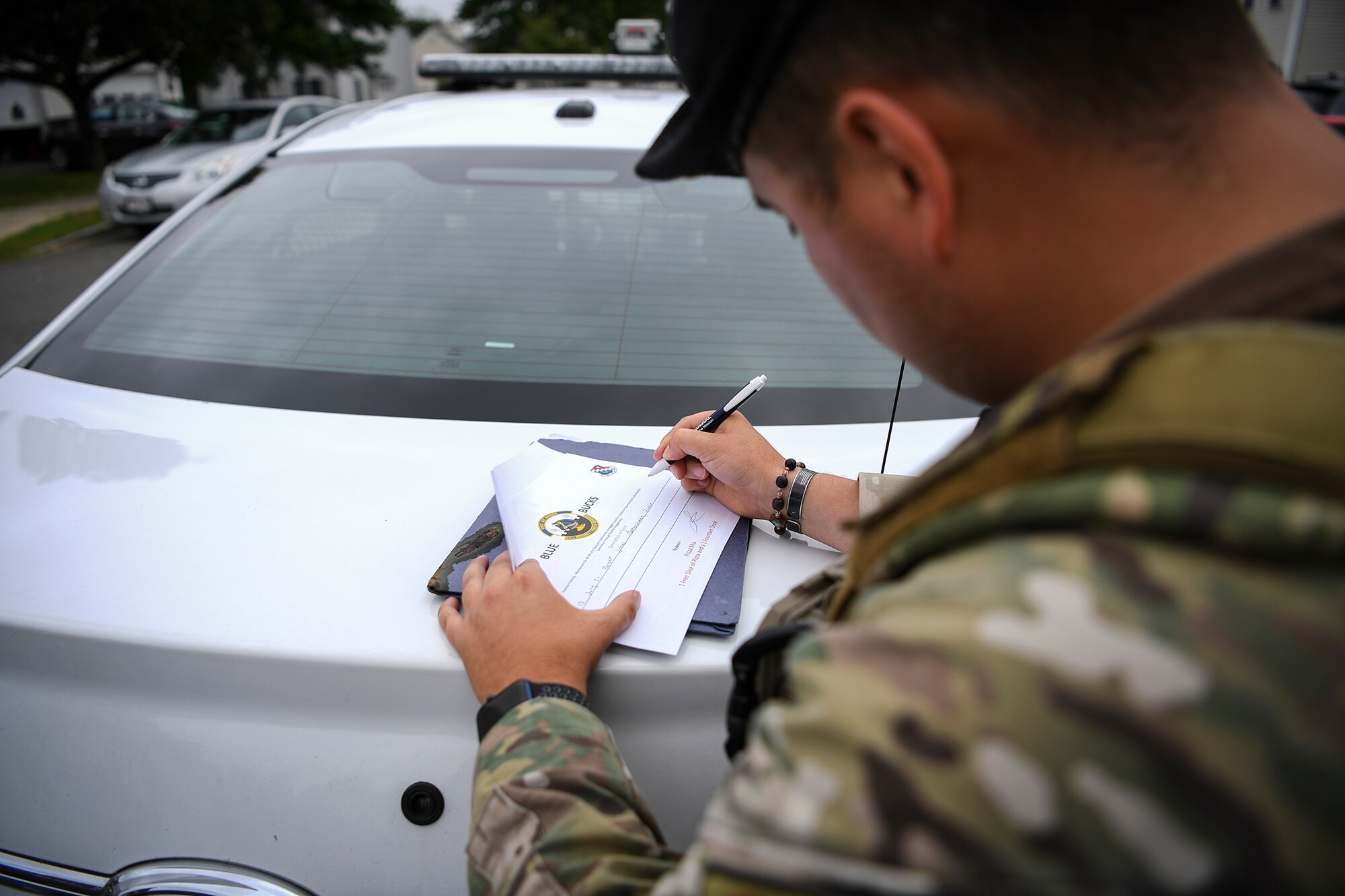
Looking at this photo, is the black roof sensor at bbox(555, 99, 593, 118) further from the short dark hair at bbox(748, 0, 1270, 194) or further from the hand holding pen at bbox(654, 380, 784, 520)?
the short dark hair at bbox(748, 0, 1270, 194)

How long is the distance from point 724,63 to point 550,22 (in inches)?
1062

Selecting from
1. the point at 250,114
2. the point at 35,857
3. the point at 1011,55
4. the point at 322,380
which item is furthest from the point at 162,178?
the point at 1011,55

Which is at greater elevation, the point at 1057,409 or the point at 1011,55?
the point at 1011,55

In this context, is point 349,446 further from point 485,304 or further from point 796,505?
point 796,505

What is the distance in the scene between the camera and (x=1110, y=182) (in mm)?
600

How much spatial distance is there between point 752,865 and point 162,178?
10.9m

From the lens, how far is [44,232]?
10.3m

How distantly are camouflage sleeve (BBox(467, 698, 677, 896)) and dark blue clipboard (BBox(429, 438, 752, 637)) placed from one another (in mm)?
236

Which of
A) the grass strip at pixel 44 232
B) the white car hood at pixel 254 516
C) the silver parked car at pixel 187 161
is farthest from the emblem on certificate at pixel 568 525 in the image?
the grass strip at pixel 44 232

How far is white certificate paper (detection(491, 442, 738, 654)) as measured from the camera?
1.07 meters

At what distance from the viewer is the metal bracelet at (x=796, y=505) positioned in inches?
50.6

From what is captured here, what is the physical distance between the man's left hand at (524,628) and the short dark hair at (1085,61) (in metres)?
0.66

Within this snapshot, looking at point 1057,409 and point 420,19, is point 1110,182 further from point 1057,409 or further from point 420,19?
point 420,19

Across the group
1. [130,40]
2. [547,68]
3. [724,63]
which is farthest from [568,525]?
[130,40]
